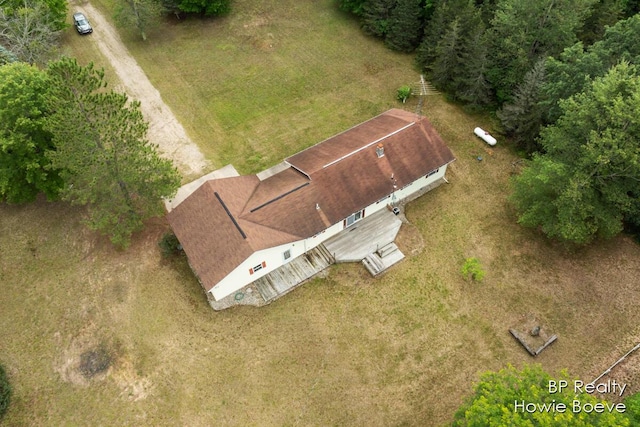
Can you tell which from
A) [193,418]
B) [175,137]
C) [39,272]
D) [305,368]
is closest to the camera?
[193,418]

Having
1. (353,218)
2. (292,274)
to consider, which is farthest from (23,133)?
(353,218)

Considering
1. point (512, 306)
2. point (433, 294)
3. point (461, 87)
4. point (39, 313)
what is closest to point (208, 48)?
point (461, 87)

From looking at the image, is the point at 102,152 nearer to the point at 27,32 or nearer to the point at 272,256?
the point at 272,256

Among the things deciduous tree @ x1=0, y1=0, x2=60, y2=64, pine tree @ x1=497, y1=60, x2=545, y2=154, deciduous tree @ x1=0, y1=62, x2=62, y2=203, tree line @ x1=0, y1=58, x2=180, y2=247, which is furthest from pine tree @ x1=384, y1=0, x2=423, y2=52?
deciduous tree @ x1=0, y1=0, x2=60, y2=64

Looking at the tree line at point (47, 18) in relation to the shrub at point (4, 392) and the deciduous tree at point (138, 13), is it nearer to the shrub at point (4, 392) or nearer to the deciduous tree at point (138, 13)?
the deciduous tree at point (138, 13)

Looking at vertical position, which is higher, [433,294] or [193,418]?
[433,294]

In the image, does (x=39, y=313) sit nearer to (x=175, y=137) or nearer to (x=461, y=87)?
(x=175, y=137)
